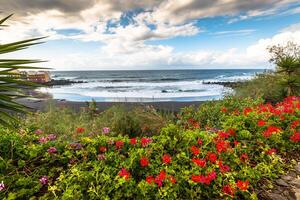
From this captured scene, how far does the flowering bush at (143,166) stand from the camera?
2.72 metres

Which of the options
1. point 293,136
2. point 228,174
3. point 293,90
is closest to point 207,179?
point 228,174

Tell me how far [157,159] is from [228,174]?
34.3 inches

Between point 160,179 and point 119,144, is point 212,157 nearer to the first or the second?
point 160,179

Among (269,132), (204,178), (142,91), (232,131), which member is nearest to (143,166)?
(204,178)

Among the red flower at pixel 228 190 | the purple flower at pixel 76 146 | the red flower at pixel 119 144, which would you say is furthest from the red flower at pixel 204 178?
the purple flower at pixel 76 146

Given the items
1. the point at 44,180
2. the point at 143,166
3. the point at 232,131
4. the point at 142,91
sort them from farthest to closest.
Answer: the point at 142,91 < the point at 232,131 < the point at 143,166 < the point at 44,180

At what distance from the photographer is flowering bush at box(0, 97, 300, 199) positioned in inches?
107

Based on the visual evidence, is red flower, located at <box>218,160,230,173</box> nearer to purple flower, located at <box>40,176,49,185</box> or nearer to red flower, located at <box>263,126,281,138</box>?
red flower, located at <box>263,126,281,138</box>

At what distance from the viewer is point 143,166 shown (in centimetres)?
312

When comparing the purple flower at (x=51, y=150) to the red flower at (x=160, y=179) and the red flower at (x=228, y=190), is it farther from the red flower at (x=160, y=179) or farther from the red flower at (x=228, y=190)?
the red flower at (x=228, y=190)

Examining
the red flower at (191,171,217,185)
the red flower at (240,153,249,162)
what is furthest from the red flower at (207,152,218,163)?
the red flower at (240,153,249,162)

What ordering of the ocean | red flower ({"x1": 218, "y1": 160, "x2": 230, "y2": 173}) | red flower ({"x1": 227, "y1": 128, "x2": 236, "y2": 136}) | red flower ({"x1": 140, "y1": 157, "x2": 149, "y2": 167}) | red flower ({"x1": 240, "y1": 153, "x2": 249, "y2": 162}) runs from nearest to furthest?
red flower ({"x1": 140, "y1": 157, "x2": 149, "y2": 167}), red flower ({"x1": 218, "y1": 160, "x2": 230, "y2": 173}), red flower ({"x1": 240, "y1": 153, "x2": 249, "y2": 162}), red flower ({"x1": 227, "y1": 128, "x2": 236, "y2": 136}), the ocean

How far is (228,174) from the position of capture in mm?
3051

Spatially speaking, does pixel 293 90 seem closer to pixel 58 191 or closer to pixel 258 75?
pixel 258 75
